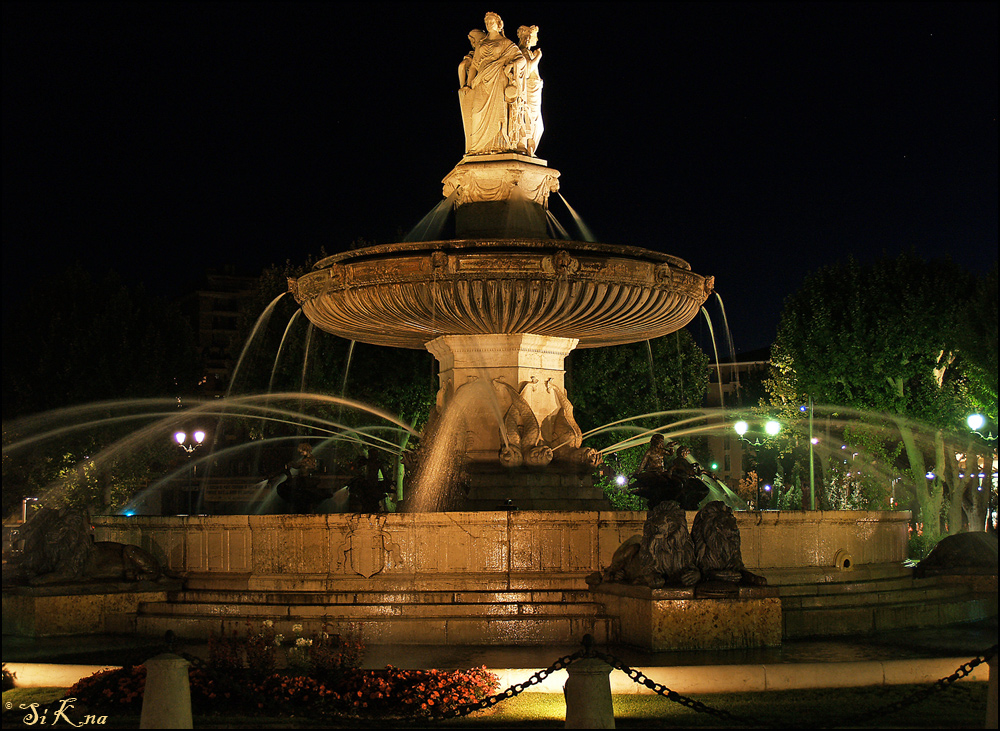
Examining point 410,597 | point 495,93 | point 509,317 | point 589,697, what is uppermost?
point 495,93

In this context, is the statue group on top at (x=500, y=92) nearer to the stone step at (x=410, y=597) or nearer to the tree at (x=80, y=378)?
the stone step at (x=410, y=597)

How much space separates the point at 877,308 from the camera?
26.6 metres

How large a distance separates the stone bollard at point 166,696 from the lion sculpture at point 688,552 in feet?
13.9

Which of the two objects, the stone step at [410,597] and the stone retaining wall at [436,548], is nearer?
the stone step at [410,597]

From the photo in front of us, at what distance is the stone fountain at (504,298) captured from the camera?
12.5 metres

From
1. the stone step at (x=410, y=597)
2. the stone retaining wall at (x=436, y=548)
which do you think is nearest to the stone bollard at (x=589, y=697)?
the stone step at (x=410, y=597)

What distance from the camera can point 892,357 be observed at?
26.1 metres

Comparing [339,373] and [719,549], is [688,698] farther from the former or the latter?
[339,373]

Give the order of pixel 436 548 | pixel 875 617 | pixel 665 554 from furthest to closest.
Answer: pixel 436 548, pixel 875 617, pixel 665 554

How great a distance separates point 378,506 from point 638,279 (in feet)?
13.0

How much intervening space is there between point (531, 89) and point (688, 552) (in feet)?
24.1

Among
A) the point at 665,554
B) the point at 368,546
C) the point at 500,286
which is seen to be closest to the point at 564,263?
the point at 500,286

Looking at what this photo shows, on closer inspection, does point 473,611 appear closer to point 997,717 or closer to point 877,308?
point 997,717

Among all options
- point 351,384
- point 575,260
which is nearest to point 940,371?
point 351,384
